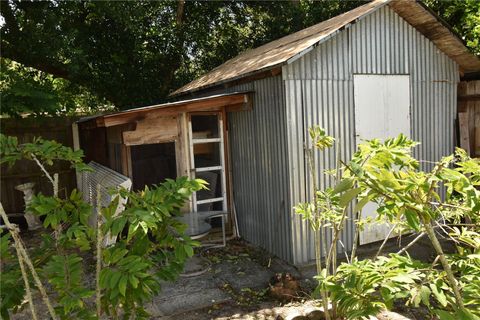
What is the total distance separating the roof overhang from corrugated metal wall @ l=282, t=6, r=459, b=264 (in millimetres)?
1097

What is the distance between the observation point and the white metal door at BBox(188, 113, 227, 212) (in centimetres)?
650

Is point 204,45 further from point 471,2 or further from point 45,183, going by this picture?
point 471,2

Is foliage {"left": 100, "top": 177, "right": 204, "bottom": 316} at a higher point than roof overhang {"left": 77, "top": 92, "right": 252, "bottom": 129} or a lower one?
lower

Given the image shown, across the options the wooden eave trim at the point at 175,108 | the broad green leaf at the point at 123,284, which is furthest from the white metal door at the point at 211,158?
the broad green leaf at the point at 123,284

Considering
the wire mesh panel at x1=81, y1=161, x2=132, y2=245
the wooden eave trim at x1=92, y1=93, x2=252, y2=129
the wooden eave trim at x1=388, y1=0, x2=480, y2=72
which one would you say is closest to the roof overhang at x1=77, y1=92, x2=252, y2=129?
the wooden eave trim at x1=92, y1=93, x2=252, y2=129

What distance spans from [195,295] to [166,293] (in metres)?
0.39

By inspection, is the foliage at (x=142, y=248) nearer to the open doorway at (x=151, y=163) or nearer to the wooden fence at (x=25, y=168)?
the open doorway at (x=151, y=163)

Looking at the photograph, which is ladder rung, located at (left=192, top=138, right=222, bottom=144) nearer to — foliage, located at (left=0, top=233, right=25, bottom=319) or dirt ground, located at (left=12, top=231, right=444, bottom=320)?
dirt ground, located at (left=12, top=231, right=444, bottom=320)

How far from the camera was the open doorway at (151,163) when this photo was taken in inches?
300

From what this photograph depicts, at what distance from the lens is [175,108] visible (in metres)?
5.72

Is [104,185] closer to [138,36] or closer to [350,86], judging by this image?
[350,86]

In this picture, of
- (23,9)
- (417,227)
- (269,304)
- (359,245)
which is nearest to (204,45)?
(23,9)

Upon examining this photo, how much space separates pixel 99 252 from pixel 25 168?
283 inches

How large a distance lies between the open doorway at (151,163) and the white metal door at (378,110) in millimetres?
3749
